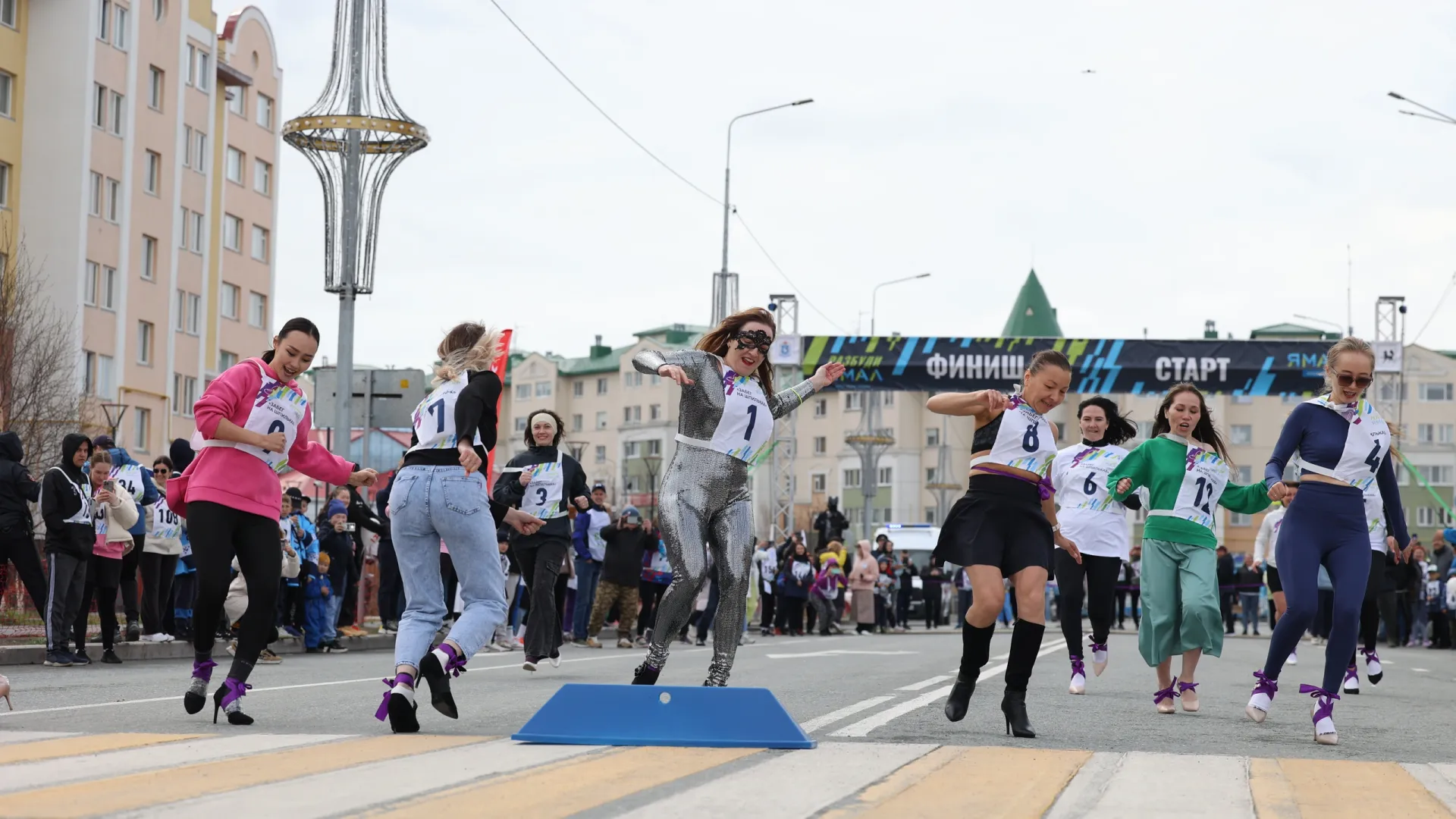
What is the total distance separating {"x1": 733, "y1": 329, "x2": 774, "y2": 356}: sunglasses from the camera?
8.55 metres

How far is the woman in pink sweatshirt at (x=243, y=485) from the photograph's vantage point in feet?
26.6

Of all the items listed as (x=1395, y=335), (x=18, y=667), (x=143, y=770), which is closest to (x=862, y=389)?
(x=1395, y=335)

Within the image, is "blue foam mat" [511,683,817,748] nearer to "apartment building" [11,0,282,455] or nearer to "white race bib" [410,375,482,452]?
"white race bib" [410,375,482,452]

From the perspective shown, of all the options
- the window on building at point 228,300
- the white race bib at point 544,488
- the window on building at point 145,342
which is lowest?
the white race bib at point 544,488

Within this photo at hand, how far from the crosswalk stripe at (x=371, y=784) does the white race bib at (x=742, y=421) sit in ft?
6.47

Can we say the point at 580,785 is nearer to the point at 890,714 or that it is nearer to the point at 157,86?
the point at 890,714

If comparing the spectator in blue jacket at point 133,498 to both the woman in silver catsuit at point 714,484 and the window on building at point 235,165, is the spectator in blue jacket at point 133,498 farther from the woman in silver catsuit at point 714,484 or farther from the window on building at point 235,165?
the window on building at point 235,165

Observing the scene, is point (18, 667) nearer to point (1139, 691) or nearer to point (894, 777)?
point (1139, 691)

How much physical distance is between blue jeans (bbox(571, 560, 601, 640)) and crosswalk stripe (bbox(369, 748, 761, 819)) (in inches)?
571

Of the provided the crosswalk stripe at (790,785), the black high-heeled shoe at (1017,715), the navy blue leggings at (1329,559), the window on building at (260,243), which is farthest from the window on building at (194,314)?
the crosswalk stripe at (790,785)

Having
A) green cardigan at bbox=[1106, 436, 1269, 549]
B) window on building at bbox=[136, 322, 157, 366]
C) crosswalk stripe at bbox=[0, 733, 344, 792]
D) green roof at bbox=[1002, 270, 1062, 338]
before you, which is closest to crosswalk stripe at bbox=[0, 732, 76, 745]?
crosswalk stripe at bbox=[0, 733, 344, 792]

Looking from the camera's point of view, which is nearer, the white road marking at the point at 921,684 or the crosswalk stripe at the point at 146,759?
the crosswalk stripe at the point at 146,759

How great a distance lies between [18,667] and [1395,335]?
28926 mm

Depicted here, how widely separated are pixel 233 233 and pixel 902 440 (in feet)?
176
